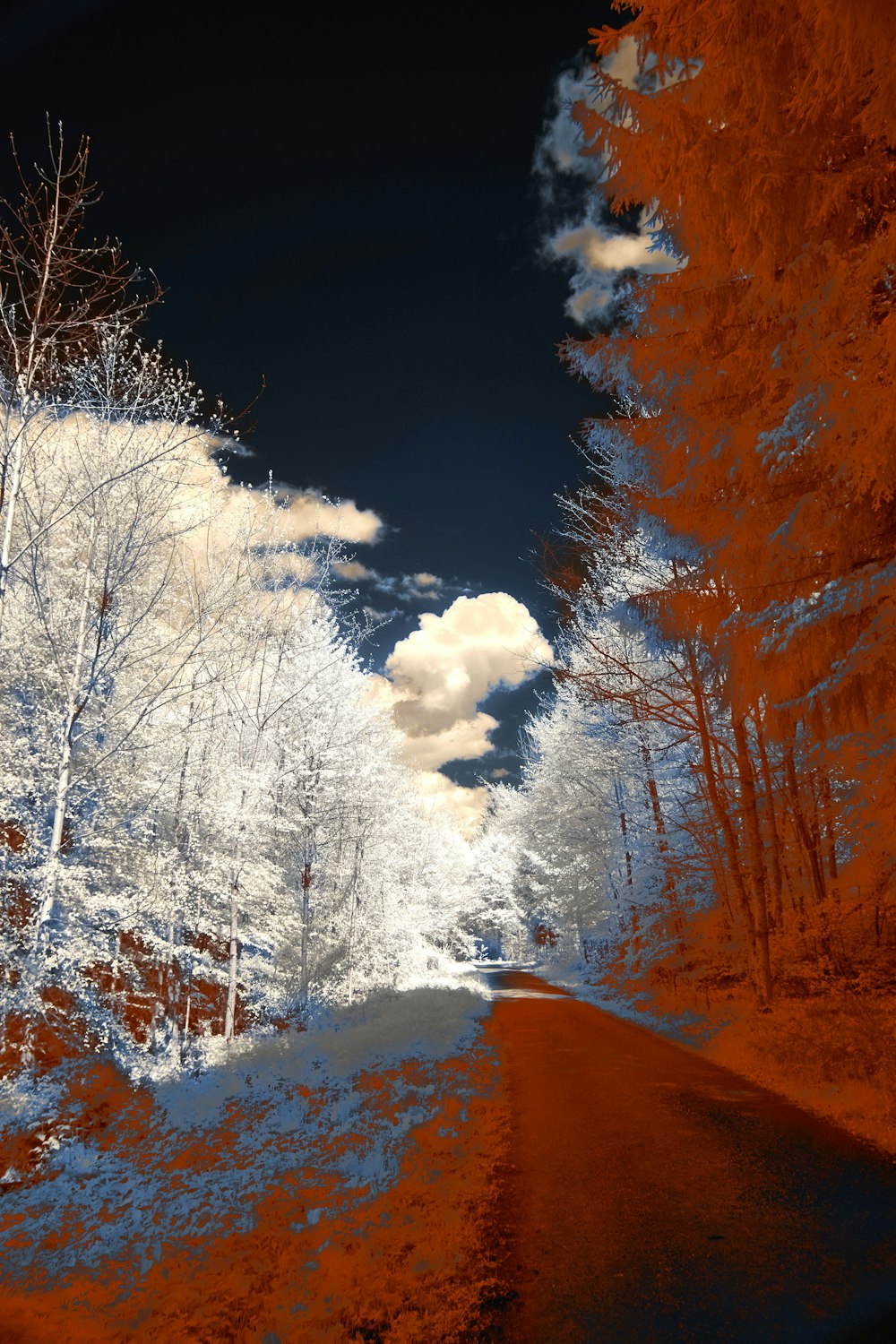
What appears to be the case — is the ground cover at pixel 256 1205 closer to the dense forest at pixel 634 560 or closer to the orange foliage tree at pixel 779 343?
the dense forest at pixel 634 560

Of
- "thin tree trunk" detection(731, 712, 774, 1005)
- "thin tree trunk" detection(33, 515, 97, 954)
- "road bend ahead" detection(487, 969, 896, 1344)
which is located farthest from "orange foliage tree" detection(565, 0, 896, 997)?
"thin tree trunk" detection(33, 515, 97, 954)

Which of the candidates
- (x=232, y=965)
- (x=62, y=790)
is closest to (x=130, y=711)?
(x=62, y=790)

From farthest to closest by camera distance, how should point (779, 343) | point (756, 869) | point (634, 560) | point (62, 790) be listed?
1. point (634, 560)
2. point (756, 869)
3. point (62, 790)
4. point (779, 343)

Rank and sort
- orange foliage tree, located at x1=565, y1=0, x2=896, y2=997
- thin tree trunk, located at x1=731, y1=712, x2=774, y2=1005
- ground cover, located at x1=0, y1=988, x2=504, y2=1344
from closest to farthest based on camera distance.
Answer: ground cover, located at x1=0, y1=988, x2=504, y2=1344 → orange foliage tree, located at x1=565, y1=0, x2=896, y2=997 → thin tree trunk, located at x1=731, y1=712, x2=774, y2=1005

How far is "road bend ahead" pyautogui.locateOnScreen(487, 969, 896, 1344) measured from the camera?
3311mm

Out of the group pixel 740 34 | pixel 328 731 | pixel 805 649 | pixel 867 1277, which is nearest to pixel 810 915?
pixel 805 649

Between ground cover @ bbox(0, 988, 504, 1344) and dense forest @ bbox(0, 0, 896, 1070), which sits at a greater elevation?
dense forest @ bbox(0, 0, 896, 1070)

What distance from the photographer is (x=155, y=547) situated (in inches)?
384

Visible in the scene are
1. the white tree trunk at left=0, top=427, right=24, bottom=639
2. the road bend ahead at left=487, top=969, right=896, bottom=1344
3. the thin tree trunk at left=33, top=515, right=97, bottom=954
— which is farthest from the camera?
the thin tree trunk at left=33, top=515, right=97, bottom=954

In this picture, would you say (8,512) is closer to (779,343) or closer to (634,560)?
(779,343)

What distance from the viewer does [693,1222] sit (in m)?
4.34

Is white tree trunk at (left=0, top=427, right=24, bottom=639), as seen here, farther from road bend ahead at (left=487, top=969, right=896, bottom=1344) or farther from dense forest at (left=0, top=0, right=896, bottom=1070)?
road bend ahead at (left=487, top=969, right=896, bottom=1344)

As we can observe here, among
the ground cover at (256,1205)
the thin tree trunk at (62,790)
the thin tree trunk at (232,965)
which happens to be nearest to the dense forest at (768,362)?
the ground cover at (256,1205)

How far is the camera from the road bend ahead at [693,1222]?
331 cm
